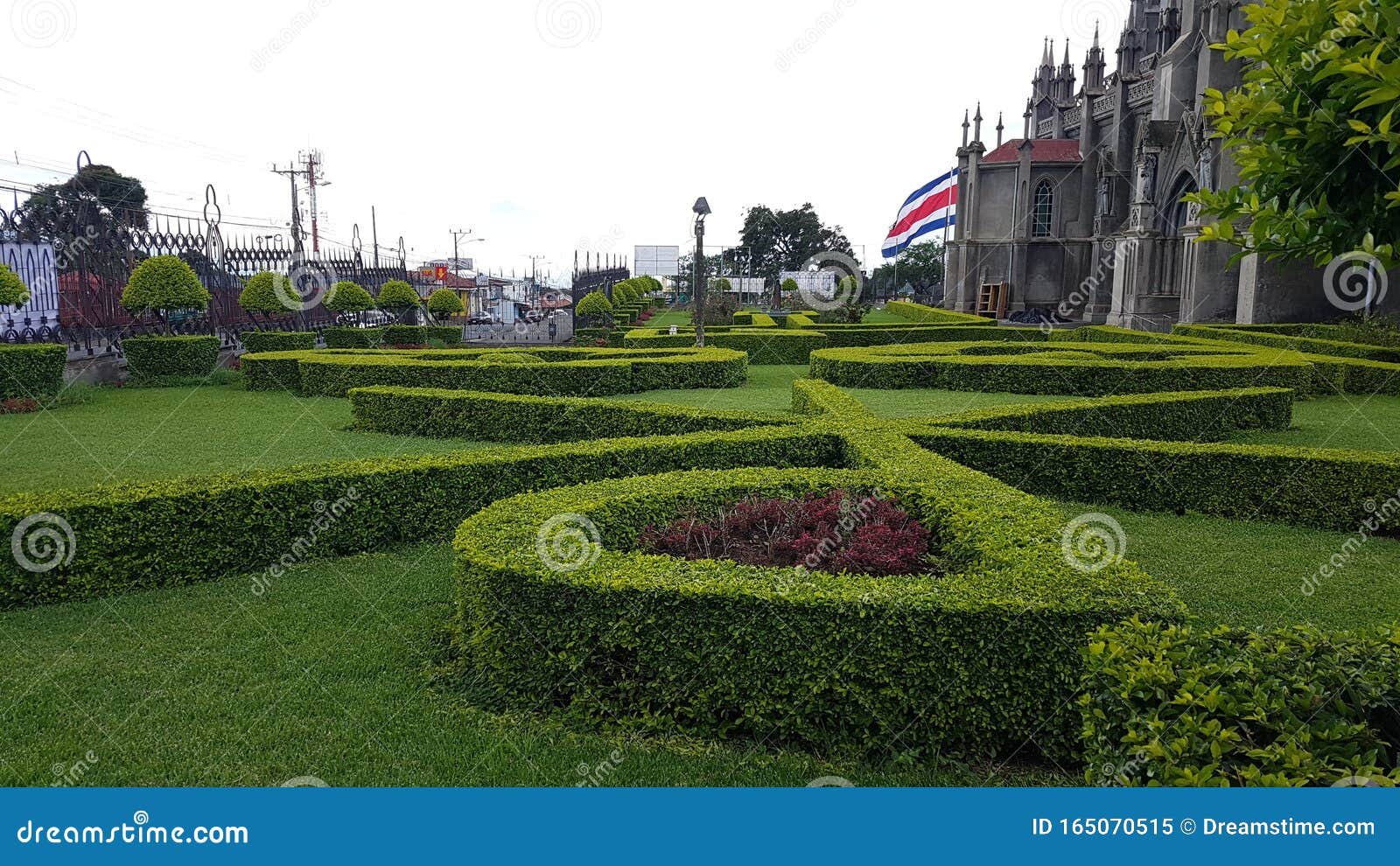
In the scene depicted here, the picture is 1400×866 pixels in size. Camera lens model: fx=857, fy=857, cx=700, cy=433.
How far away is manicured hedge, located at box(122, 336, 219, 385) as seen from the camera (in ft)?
61.8

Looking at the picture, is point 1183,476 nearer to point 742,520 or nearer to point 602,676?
point 742,520

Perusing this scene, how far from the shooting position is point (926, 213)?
51.7 m

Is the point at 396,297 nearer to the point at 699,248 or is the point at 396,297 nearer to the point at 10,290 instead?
the point at 699,248

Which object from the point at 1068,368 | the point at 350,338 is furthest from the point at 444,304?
the point at 1068,368

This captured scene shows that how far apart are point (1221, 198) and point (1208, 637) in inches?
70.0

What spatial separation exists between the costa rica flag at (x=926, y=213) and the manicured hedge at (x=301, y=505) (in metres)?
45.1

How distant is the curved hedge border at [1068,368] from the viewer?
1484 centimetres

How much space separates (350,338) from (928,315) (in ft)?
84.3

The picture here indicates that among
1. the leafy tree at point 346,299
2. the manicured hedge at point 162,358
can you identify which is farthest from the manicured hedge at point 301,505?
the leafy tree at point 346,299

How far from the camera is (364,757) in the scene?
422 cm

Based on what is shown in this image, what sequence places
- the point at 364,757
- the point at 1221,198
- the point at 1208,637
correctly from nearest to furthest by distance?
1. the point at 1208,637
2. the point at 1221,198
3. the point at 364,757

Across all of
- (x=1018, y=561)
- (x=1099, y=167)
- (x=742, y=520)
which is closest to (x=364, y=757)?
(x=742, y=520)

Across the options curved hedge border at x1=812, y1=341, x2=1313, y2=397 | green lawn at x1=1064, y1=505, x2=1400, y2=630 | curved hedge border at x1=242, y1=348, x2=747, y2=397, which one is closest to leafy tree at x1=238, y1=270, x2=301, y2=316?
curved hedge border at x1=242, y1=348, x2=747, y2=397

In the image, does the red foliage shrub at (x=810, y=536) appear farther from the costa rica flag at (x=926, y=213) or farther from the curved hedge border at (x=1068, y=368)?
the costa rica flag at (x=926, y=213)
